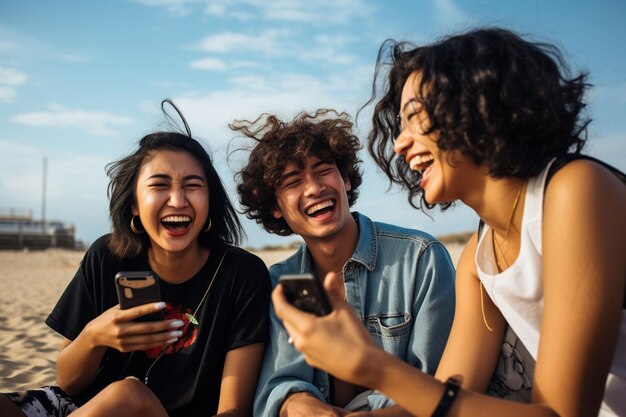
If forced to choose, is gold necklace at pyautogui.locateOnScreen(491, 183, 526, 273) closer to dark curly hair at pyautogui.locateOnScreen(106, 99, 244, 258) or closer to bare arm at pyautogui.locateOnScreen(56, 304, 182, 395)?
bare arm at pyautogui.locateOnScreen(56, 304, 182, 395)

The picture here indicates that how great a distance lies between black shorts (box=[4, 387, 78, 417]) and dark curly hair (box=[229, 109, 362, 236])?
1.93 meters

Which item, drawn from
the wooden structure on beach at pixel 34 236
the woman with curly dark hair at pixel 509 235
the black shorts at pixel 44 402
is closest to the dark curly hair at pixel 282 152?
the woman with curly dark hair at pixel 509 235

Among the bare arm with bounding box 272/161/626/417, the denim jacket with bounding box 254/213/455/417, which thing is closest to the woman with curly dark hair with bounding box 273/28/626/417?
the bare arm with bounding box 272/161/626/417

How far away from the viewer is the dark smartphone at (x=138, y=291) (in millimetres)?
3135

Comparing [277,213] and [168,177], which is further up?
[168,177]

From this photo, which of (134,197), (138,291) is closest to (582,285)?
(138,291)

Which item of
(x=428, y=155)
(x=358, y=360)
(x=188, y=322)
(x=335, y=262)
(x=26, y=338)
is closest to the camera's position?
(x=358, y=360)

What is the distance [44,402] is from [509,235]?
2840 mm

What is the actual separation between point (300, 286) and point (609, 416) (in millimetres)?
1586

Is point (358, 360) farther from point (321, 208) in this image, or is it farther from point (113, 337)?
point (321, 208)

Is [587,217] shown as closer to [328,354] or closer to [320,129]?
[328,354]

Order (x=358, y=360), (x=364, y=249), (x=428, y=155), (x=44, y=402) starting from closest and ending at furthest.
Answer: (x=358, y=360)
(x=428, y=155)
(x=44, y=402)
(x=364, y=249)

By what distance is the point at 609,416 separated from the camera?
2492 millimetres

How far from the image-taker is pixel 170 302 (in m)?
3.73
